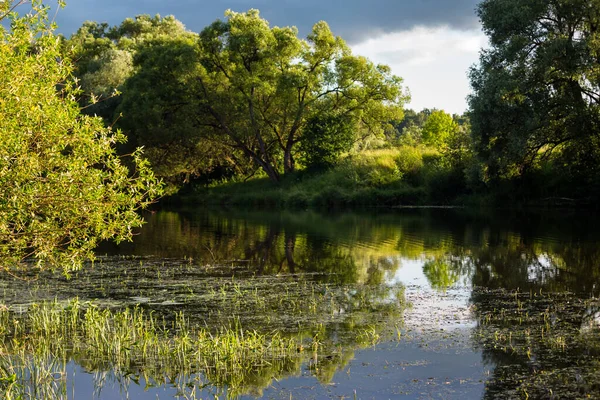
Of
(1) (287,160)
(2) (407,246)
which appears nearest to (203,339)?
(2) (407,246)

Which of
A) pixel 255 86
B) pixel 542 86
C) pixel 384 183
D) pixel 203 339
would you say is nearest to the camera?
pixel 203 339

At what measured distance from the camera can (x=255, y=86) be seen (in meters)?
53.8

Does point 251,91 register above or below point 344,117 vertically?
above

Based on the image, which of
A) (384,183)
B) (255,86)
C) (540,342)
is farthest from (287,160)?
(540,342)

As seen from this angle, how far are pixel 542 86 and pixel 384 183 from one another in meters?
16.1

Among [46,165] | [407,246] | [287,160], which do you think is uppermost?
[287,160]

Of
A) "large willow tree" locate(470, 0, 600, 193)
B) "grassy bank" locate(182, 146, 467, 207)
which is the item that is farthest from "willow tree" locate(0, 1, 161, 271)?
"grassy bank" locate(182, 146, 467, 207)

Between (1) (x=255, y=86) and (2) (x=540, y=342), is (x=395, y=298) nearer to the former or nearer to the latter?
(2) (x=540, y=342)

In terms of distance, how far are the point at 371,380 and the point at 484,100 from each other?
3091 centimetres

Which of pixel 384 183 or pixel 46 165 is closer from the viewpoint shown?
pixel 46 165

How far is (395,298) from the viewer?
14180 mm

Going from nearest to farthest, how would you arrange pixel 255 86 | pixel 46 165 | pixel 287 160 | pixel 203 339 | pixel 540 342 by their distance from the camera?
pixel 46 165, pixel 203 339, pixel 540 342, pixel 255 86, pixel 287 160

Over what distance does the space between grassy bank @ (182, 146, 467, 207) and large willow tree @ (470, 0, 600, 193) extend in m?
9.03

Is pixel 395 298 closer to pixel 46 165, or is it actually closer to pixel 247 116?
pixel 46 165
